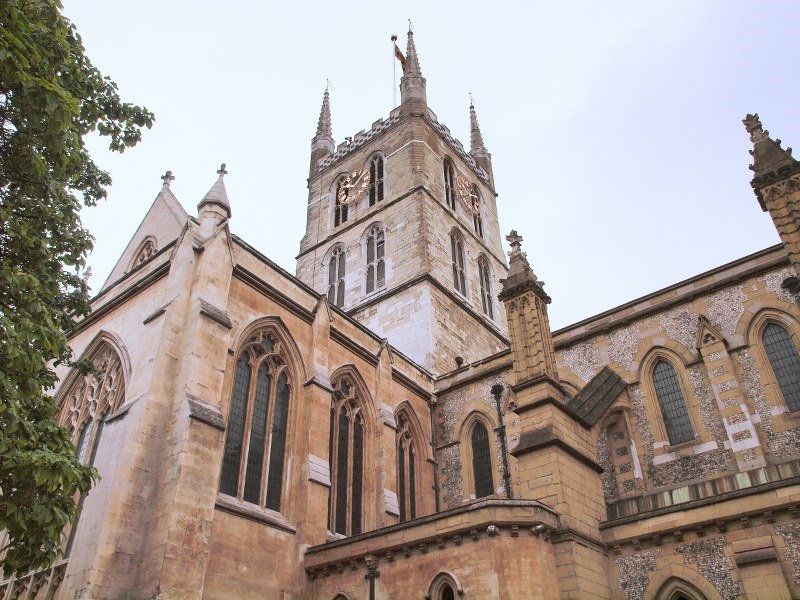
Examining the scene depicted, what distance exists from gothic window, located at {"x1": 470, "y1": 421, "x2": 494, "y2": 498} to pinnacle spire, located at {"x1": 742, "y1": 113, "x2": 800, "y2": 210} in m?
10.6

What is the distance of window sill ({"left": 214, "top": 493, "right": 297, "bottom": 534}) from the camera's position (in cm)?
1448

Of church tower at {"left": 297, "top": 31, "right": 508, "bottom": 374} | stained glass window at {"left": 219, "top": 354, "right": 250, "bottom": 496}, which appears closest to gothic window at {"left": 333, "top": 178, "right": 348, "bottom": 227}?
church tower at {"left": 297, "top": 31, "right": 508, "bottom": 374}

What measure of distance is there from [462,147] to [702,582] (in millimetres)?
29627

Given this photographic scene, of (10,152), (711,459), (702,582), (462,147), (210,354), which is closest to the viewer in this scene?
(10,152)

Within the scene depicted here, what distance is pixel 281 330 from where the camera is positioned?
714 inches

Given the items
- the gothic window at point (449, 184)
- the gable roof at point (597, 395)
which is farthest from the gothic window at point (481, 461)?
the gothic window at point (449, 184)

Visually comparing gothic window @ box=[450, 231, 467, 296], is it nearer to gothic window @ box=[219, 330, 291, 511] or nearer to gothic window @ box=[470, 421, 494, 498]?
gothic window @ box=[470, 421, 494, 498]

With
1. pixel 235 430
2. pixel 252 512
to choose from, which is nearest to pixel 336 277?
pixel 235 430

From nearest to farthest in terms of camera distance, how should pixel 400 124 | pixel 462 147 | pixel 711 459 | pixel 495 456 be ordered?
pixel 711 459
pixel 495 456
pixel 400 124
pixel 462 147

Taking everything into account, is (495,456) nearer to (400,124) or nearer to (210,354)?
(210,354)

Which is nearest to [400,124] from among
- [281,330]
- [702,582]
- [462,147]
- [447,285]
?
[462,147]

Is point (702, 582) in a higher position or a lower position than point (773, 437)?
lower

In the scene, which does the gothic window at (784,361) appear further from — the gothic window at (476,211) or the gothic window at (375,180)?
the gothic window at (375,180)

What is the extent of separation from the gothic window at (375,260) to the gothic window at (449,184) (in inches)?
165
